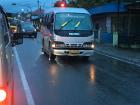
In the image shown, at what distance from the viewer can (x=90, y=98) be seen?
37.9 feet

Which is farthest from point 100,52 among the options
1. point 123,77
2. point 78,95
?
point 78,95

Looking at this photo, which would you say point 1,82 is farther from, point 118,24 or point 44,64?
point 118,24

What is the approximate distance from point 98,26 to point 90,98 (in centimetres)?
3821

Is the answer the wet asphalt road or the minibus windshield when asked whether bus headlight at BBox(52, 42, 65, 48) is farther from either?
the wet asphalt road

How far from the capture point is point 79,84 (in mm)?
14117

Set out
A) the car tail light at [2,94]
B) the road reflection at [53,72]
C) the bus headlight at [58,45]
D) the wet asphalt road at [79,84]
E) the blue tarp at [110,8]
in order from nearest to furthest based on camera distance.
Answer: the car tail light at [2,94], the wet asphalt road at [79,84], the road reflection at [53,72], the bus headlight at [58,45], the blue tarp at [110,8]

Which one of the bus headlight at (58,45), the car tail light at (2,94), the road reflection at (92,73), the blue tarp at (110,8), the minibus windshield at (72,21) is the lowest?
the road reflection at (92,73)

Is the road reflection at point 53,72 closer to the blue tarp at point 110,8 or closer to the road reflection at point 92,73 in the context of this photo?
the road reflection at point 92,73

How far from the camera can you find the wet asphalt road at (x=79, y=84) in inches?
445

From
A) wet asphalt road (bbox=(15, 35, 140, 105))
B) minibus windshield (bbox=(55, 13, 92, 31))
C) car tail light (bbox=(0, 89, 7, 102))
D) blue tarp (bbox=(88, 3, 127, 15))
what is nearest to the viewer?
car tail light (bbox=(0, 89, 7, 102))

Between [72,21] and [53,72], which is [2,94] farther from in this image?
[72,21]

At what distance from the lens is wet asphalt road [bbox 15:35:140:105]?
11.3 meters

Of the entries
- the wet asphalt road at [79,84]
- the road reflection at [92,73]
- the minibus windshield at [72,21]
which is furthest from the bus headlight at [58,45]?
the road reflection at [92,73]

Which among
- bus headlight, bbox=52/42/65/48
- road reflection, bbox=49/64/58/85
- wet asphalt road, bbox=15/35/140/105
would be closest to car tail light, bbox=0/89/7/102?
wet asphalt road, bbox=15/35/140/105
